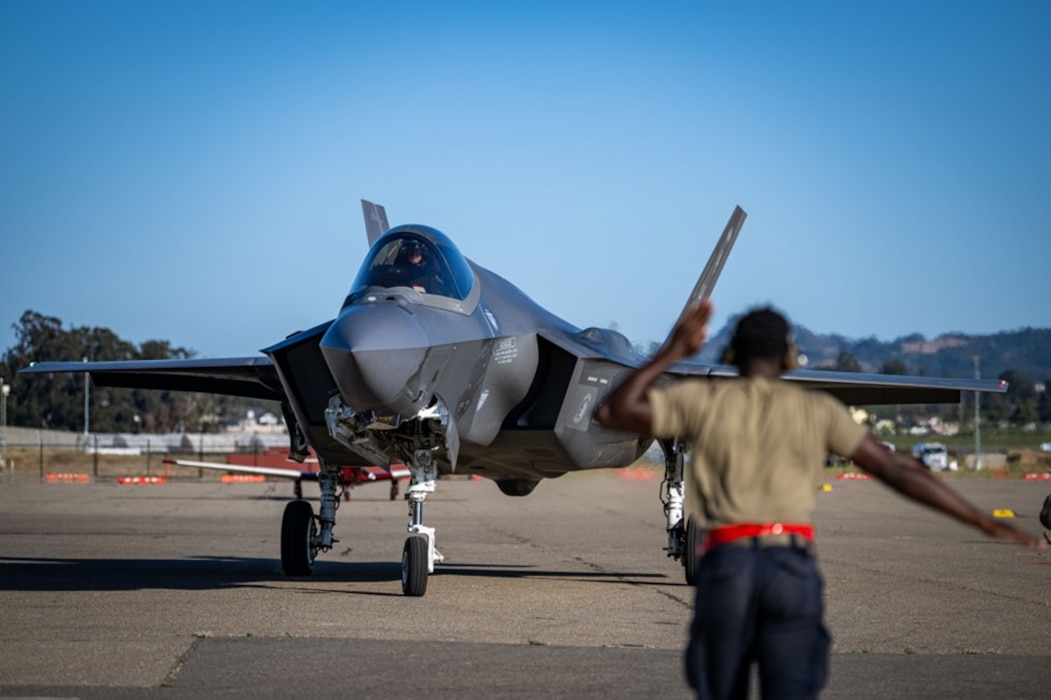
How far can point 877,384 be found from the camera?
15.4 meters

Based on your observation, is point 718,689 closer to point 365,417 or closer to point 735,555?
point 735,555

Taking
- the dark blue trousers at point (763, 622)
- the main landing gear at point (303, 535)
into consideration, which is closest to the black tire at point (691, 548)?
the main landing gear at point (303, 535)

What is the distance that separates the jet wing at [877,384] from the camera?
15.0 m

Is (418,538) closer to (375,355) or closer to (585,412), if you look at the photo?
(375,355)

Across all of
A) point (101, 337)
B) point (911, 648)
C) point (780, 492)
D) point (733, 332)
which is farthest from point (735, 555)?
point (101, 337)

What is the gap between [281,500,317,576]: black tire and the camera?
1435 cm

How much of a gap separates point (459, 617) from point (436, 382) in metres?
2.04

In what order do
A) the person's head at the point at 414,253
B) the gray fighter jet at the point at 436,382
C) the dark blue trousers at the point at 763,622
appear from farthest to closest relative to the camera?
the person's head at the point at 414,253 < the gray fighter jet at the point at 436,382 < the dark blue trousers at the point at 763,622

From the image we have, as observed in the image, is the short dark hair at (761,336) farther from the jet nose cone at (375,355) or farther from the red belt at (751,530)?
the jet nose cone at (375,355)

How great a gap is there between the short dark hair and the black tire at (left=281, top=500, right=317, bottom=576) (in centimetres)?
1025

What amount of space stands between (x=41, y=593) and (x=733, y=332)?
8.90 metres

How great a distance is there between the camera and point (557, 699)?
276 inches

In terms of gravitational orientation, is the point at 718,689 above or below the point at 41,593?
above

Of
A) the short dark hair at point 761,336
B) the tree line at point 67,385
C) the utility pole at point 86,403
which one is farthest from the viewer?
the tree line at point 67,385
